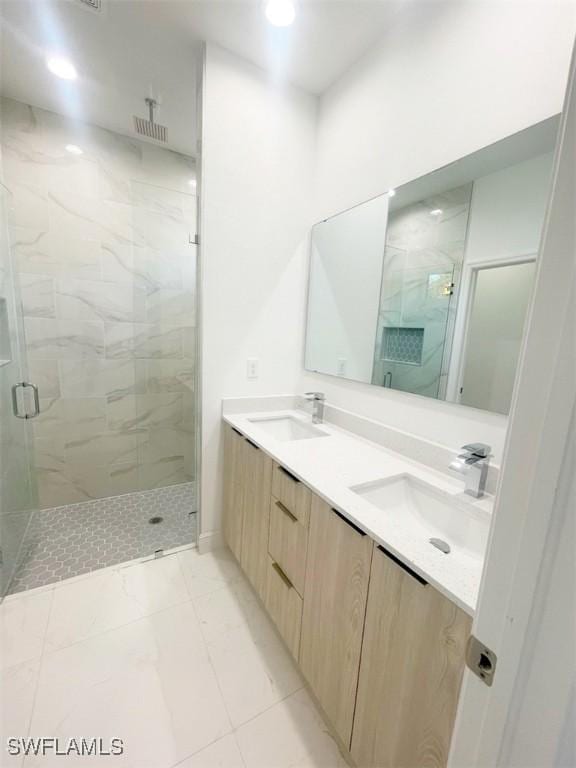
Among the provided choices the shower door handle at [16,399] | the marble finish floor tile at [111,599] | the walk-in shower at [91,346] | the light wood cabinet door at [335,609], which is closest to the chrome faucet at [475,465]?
the light wood cabinet door at [335,609]

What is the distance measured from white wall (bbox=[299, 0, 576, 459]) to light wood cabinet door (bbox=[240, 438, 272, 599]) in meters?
0.61

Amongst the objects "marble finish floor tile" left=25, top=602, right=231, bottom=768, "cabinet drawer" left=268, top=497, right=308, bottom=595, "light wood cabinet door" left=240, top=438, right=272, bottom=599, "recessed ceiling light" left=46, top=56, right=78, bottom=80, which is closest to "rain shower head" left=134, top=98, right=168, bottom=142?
"recessed ceiling light" left=46, top=56, right=78, bottom=80

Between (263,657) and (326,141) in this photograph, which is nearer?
(263,657)

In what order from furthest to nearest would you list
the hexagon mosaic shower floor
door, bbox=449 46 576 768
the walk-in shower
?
the walk-in shower
the hexagon mosaic shower floor
door, bbox=449 46 576 768

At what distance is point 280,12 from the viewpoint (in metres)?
1.38

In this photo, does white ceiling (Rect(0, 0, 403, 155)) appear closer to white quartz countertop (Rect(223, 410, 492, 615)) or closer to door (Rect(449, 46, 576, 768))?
door (Rect(449, 46, 576, 768))

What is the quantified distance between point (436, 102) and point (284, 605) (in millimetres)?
2120

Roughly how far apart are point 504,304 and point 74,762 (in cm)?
207

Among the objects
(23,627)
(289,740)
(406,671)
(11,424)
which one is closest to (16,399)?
(11,424)

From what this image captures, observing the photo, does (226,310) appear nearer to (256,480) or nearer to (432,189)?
(256,480)

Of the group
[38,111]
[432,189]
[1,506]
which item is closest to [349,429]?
[432,189]

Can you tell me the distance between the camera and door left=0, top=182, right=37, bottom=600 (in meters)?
1.66

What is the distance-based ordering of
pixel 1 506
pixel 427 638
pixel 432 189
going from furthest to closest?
pixel 1 506, pixel 432 189, pixel 427 638

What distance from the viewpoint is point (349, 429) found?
171 cm
